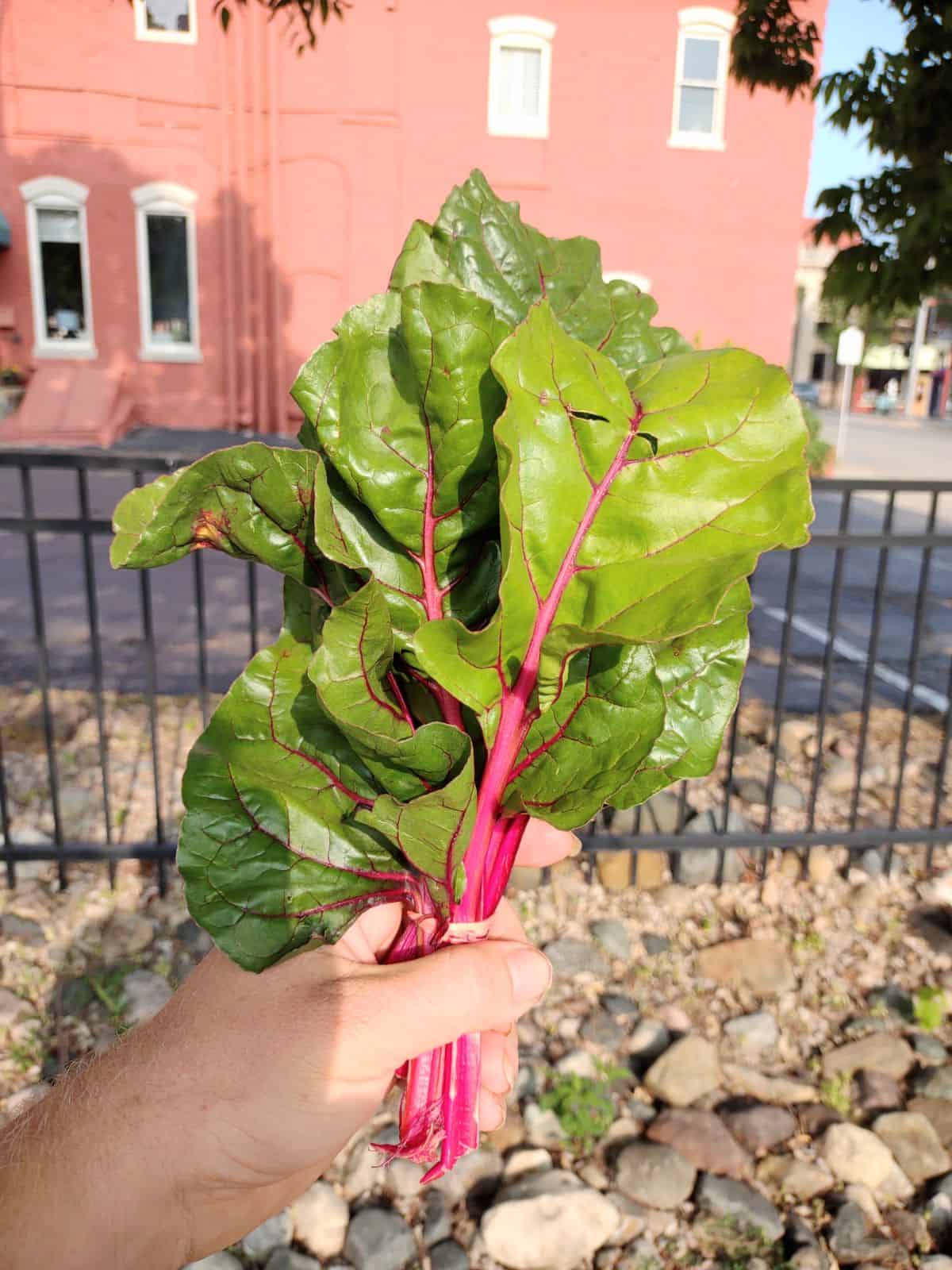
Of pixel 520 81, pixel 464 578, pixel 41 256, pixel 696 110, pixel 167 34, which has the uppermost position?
pixel 167 34

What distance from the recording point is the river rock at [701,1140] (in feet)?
8.29

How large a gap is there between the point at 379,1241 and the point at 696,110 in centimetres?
1791

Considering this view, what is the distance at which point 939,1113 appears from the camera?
2.76 metres

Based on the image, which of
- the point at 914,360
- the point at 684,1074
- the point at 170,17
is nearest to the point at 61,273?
the point at 170,17

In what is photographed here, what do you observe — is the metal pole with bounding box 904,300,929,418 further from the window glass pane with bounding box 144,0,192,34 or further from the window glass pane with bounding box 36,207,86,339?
the window glass pane with bounding box 36,207,86,339

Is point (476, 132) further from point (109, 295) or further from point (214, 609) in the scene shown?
point (214, 609)

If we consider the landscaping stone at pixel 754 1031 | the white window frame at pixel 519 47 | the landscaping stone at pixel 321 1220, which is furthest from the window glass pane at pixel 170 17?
the landscaping stone at pixel 321 1220

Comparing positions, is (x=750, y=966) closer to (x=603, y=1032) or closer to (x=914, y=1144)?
(x=603, y=1032)

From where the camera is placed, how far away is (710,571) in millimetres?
934

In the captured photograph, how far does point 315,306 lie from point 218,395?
2.25 meters

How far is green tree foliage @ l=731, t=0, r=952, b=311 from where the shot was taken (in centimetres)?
406

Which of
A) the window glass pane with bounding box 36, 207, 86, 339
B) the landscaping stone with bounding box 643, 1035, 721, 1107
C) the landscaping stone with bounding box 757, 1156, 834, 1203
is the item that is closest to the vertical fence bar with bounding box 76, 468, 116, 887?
the landscaping stone with bounding box 643, 1035, 721, 1107

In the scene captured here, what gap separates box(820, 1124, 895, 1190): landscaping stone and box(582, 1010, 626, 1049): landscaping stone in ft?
2.01

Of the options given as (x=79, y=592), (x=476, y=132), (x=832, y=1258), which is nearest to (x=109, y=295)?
(x=476, y=132)
